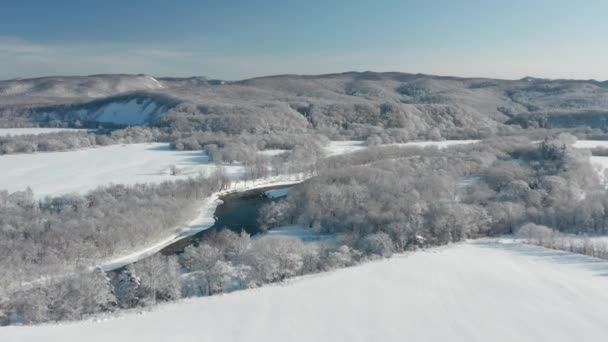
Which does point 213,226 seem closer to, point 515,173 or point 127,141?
point 515,173

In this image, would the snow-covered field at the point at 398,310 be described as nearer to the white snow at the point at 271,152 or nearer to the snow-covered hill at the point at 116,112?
the white snow at the point at 271,152

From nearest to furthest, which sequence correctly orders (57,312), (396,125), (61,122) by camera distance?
1. (57,312)
2. (396,125)
3. (61,122)

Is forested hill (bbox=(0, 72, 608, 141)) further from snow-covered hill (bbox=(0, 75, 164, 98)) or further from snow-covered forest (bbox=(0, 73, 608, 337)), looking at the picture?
snow-covered forest (bbox=(0, 73, 608, 337))

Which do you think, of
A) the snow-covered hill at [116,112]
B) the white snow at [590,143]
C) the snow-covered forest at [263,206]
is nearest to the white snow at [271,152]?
the snow-covered forest at [263,206]

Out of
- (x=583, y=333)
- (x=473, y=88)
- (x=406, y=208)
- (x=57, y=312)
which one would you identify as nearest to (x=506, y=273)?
(x=583, y=333)

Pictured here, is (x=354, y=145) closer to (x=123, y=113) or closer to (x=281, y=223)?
(x=281, y=223)

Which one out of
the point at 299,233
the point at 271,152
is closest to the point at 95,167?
the point at 271,152
